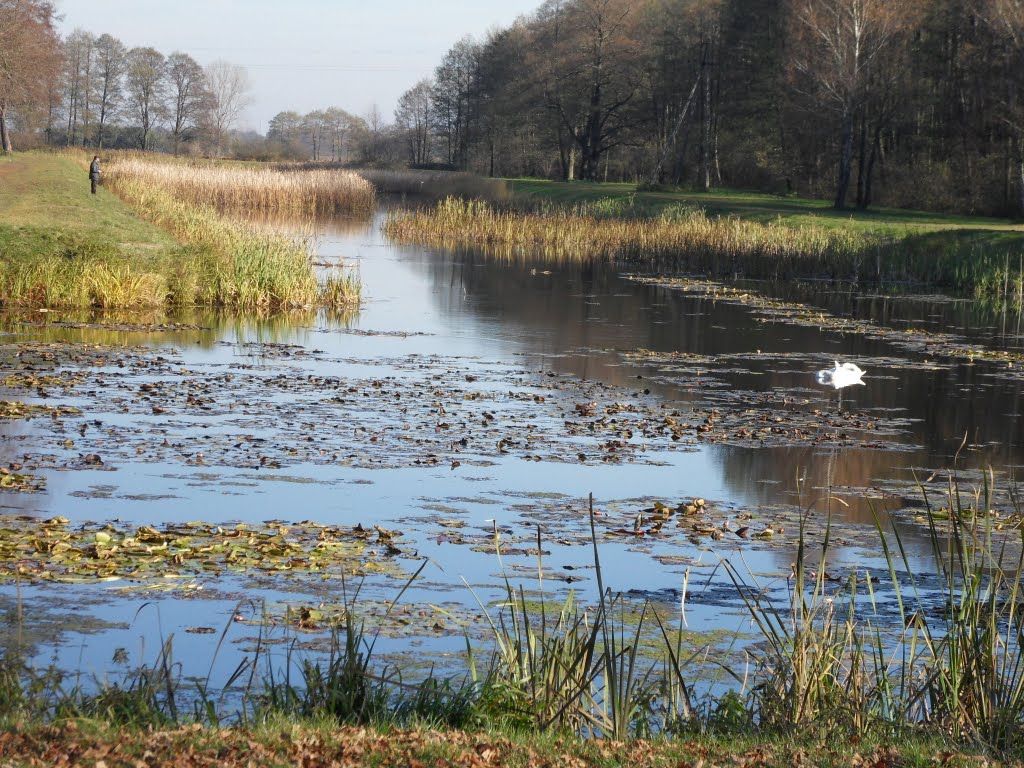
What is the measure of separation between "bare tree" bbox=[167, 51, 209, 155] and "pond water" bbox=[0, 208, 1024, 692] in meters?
89.8

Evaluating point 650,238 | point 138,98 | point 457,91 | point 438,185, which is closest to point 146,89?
point 138,98

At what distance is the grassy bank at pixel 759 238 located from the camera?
3178 cm

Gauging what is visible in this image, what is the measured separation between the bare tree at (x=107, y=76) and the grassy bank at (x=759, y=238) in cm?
6779

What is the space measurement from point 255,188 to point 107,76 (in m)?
64.6

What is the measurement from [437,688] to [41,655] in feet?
6.71

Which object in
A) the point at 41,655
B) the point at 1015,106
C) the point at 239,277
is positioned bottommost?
the point at 41,655

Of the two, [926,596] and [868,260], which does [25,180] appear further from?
[926,596]

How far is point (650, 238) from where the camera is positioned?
120 feet

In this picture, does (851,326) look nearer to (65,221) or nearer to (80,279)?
(80,279)

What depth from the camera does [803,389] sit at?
16562 millimetres

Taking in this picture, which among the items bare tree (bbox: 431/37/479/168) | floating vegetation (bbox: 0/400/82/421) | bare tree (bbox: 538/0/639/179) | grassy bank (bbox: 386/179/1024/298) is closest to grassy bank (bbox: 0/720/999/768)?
floating vegetation (bbox: 0/400/82/421)

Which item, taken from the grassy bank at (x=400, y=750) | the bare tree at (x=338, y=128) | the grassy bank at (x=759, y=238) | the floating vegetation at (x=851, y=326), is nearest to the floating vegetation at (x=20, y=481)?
the grassy bank at (x=400, y=750)

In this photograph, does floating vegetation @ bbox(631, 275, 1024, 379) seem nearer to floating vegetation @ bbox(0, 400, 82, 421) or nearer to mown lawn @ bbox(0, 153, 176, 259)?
floating vegetation @ bbox(0, 400, 82, 421)

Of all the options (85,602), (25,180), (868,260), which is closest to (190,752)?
(85,602)
